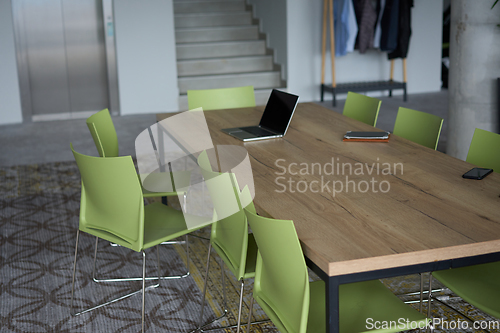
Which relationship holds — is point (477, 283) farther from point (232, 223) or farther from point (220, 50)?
point (220, 50)

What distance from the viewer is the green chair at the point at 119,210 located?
2.16 metres

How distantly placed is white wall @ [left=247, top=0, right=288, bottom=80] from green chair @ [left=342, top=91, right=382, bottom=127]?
4.30 metres

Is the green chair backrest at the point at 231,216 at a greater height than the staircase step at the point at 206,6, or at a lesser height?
lesser

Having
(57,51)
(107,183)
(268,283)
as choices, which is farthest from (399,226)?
(57,51)

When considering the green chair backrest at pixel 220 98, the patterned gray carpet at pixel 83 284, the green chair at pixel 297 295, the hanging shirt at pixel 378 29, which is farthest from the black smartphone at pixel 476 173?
the hanging shirt at pixel 378 29

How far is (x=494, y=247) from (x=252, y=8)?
7.58 metres

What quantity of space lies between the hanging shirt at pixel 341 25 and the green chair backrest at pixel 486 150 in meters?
5.47

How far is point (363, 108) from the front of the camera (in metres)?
3.59

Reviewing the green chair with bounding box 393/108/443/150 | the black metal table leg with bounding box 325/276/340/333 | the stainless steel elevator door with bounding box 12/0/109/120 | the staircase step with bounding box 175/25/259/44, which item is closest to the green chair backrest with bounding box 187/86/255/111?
the green chair with bounding box 393/108/443/150

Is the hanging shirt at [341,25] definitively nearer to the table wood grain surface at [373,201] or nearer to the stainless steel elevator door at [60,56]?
the stainless steel elevator door at [60,56]

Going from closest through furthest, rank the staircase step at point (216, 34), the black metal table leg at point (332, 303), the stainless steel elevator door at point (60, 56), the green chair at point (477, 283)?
the black metal table leg at point (332, 303), the green chair at point (477, 283), the stainless steel elevator door at point (60, 56), the staircase step at point (216, 34)

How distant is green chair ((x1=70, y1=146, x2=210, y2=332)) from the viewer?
2158 mm

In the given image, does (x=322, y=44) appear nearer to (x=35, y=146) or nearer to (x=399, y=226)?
(x=35, y=146)

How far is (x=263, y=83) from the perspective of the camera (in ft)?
26.2
